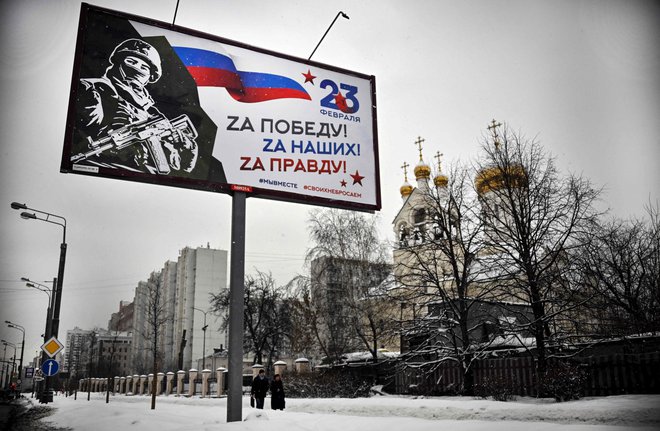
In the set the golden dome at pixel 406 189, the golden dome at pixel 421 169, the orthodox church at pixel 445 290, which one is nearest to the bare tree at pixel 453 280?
the orthodox church at pixel 445 290

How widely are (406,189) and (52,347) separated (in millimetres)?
30160

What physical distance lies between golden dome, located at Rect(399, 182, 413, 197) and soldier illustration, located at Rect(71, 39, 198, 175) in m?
33.7

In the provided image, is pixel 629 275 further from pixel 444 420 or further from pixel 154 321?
pixel 154 321

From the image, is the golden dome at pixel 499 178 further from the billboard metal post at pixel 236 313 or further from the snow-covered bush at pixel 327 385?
the billboard metal post at pixel 236 313

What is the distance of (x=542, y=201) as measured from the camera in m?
16.6

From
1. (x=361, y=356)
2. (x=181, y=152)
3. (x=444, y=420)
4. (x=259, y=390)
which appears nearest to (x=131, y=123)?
(x=181, y=152)

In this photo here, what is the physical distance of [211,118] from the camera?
34.4ft

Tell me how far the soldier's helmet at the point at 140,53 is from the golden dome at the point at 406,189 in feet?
111

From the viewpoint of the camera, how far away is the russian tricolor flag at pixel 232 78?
10.7 m

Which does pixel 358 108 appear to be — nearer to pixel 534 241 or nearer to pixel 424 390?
pixel 534 241

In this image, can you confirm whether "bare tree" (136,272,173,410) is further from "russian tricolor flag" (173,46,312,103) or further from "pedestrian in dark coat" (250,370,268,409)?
"russian tricolor flag" (173,46,312,103)

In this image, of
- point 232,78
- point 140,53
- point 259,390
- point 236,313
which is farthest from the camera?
point 259,390

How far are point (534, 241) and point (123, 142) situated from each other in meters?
12.4

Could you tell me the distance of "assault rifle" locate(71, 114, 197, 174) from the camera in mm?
9508
